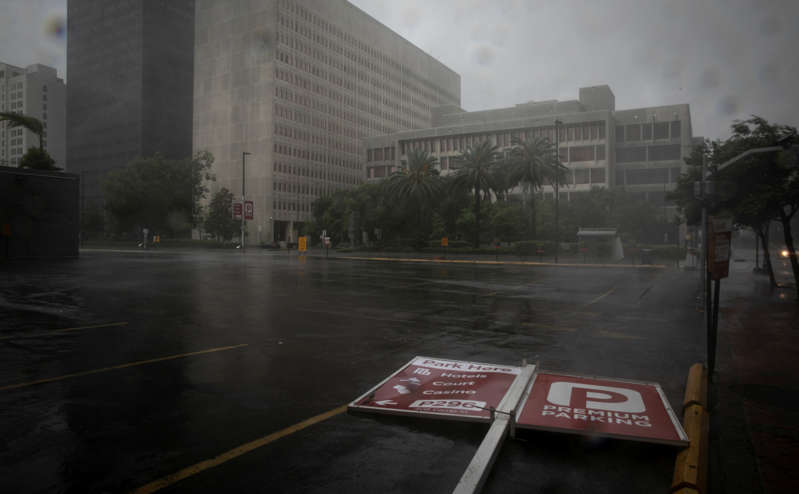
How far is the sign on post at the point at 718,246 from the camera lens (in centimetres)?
703

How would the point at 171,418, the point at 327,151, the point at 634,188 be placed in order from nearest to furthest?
1. the point at 171,418
2. the point at 634,188
3. the point at 327,151

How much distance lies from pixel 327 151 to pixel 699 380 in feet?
392

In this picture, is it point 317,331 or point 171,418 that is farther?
point 317,331

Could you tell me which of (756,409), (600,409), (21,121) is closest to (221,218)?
(21,121)

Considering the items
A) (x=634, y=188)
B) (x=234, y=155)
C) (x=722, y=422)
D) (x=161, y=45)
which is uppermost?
(x=161, y=45)

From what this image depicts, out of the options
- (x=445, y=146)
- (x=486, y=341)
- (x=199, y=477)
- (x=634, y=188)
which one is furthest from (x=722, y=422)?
(x=445, y=146)

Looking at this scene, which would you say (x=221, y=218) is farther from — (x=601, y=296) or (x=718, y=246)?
(x=718, y=246)

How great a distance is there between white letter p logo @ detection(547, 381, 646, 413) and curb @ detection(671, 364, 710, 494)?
480 millimetres

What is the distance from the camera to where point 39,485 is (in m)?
3.85

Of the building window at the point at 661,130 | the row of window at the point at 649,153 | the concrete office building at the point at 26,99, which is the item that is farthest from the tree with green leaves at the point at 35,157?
the concrete office building at the point at 26,99

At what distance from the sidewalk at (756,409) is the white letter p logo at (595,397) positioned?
0.78 meters

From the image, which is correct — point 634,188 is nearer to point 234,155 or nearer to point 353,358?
point 234,155

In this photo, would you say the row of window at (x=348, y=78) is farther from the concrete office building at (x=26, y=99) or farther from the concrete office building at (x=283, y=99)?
the concrete office building at (x=26, y=99)

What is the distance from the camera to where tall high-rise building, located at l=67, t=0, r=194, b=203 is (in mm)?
135500
